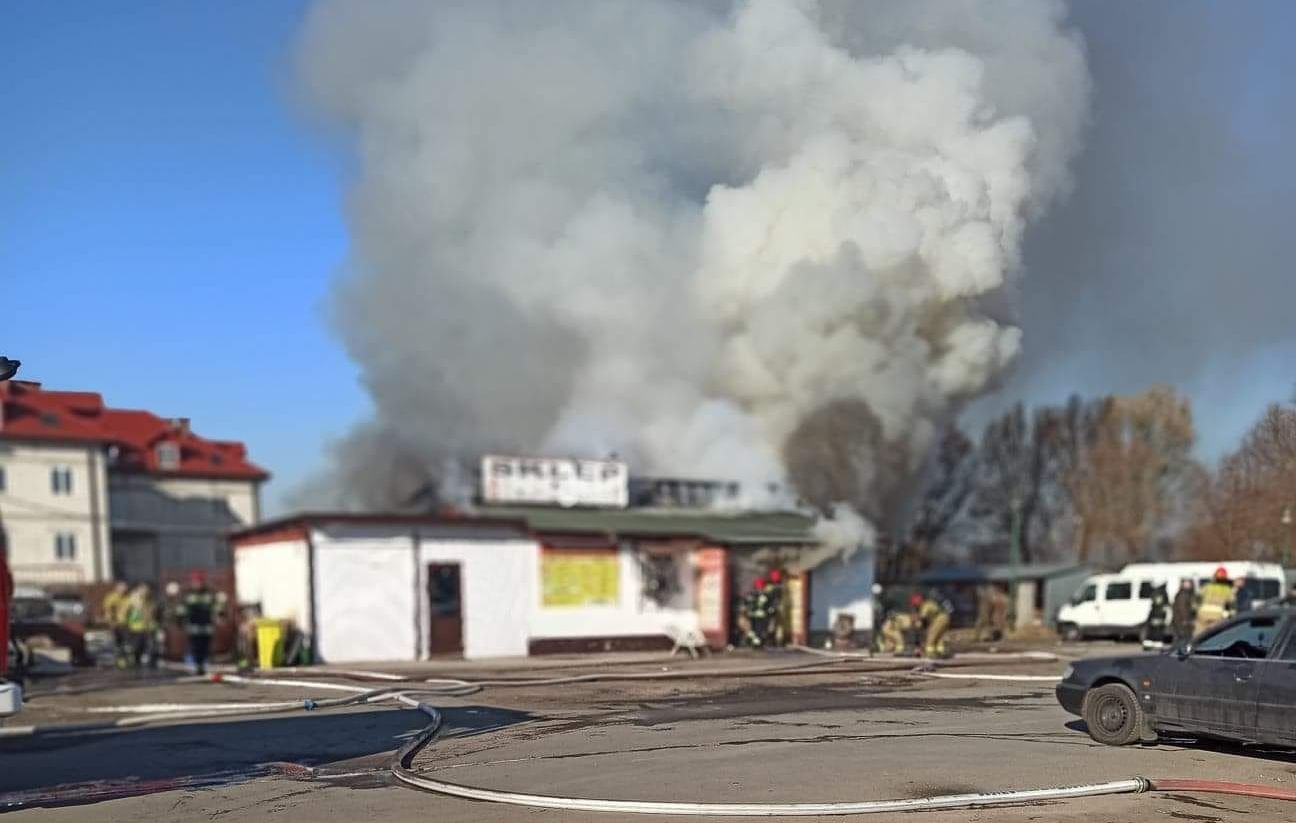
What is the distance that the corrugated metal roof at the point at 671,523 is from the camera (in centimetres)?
2297

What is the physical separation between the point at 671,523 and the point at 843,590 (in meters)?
4.13

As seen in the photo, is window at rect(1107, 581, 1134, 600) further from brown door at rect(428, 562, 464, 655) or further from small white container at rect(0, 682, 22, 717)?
small white container at rect(0, 682, 22, 717)

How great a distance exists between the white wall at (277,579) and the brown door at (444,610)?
7.37 ft

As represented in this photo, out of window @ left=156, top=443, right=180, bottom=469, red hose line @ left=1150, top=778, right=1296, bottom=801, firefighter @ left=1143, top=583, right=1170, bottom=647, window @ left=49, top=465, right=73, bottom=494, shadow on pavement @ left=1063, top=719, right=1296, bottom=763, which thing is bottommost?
firefighter @ left=1143, top=583, right=1170, bottom=647

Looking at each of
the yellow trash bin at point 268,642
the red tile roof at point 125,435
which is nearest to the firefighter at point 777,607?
the yellow trash bin at point 268,642

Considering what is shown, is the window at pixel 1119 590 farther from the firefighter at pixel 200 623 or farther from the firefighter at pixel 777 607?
the firefighter at pixel 200 623

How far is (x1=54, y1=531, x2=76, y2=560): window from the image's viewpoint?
4991 centimetres

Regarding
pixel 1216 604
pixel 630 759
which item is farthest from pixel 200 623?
pixel 1216 604

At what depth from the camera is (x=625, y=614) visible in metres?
23.3

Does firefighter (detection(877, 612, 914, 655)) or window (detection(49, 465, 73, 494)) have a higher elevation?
window (detection(49, 465, 73, 494))

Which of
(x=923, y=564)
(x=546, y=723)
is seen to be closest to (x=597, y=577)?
(x=546, y=723)

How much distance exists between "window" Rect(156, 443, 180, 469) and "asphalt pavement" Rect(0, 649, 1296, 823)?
41.6 metres

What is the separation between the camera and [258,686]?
1689 centimetres

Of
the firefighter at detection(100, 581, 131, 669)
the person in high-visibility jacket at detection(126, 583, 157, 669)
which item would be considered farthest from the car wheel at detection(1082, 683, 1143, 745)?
the firefighter at detection(100, 581, 131, 669)
